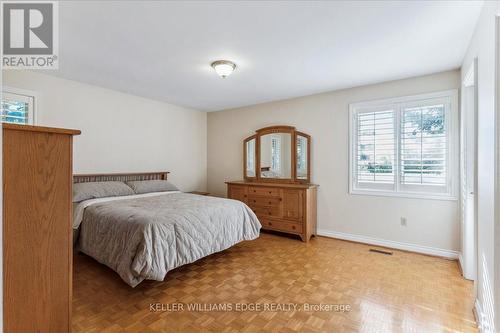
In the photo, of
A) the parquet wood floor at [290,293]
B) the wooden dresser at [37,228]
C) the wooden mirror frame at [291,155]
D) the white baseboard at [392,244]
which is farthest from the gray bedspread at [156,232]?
the white baseboard at [392,244]

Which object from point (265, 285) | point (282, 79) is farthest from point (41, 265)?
point (282, 79)

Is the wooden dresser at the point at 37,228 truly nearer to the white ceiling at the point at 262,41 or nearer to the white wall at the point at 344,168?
the white ceiling at the point at 262,41

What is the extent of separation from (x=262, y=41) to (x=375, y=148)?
235cm

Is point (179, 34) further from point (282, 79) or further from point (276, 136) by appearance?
point (276, 136)

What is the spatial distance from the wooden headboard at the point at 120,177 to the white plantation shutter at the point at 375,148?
3.41m

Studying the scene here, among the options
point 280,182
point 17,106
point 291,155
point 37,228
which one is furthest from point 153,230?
point 291,155

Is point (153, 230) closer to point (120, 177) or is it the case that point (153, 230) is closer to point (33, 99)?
point (120, 177)

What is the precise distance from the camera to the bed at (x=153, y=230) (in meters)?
2.36

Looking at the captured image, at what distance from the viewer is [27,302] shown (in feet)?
3.71

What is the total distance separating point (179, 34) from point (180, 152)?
124 inches

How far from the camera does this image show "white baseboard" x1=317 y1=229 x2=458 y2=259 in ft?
10.8

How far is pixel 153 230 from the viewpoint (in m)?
2.41

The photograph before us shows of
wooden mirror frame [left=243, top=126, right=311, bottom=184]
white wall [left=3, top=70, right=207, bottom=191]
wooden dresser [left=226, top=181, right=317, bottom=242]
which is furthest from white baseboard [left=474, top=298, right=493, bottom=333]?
white wall [left=3, top=70, right=207, bottom=191]

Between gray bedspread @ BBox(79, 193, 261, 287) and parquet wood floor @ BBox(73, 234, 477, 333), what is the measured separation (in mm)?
219
